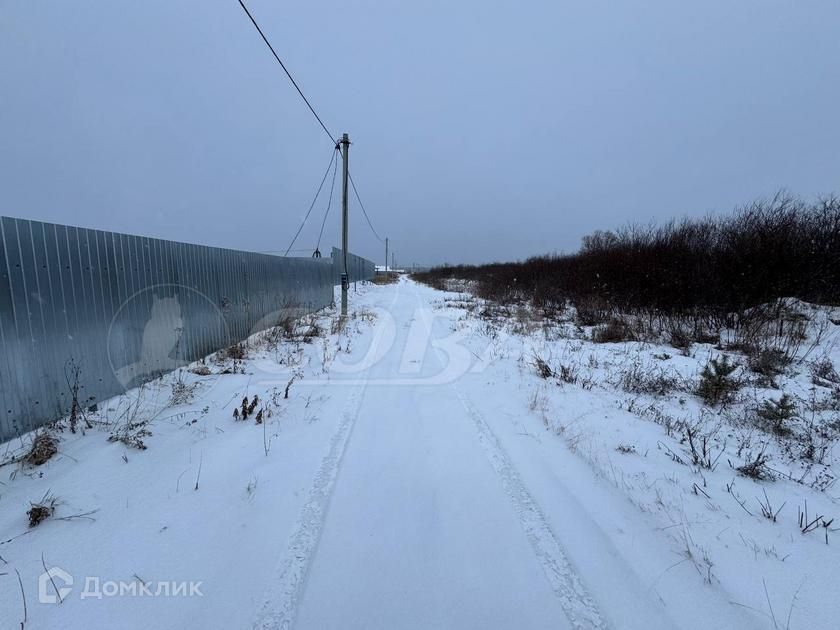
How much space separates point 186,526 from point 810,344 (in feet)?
32.3

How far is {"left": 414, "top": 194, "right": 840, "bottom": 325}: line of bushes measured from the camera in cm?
805

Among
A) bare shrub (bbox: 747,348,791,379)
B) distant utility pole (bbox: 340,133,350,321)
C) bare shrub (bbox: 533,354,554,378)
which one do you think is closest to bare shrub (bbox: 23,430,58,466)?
bare shrub (bbox: 533,354,554,378)

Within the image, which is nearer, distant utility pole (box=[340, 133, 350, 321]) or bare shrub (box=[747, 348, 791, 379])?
bare shrub (box=[747, 348, 791, 379])

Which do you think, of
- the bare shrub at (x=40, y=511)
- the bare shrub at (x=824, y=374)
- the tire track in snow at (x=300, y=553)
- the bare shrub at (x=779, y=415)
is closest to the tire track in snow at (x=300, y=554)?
the tire track in snow at (x=300, y=553)

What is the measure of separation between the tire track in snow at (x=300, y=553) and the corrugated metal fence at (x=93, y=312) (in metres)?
3.00

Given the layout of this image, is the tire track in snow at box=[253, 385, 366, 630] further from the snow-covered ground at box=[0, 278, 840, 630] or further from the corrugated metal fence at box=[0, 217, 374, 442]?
the corrugated metal fence at box=[0, 217, 374, 442]

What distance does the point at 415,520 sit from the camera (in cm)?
224

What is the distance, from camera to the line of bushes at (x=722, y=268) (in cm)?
805

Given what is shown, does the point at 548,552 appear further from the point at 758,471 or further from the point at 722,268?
the point at 722,268

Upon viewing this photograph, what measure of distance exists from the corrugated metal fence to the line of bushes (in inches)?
379

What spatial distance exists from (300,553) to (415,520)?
725 mm

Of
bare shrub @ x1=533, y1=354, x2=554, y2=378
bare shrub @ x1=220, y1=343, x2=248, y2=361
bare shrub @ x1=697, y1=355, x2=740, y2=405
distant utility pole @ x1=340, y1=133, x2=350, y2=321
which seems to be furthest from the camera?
distant utility pole @ x1=340, y1=133, x2=350, y2=321

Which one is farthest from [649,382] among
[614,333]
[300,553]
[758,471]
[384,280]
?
[384,280]

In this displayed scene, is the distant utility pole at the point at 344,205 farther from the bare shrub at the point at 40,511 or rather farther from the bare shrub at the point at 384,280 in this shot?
the bare shrub at the point at 384,280
